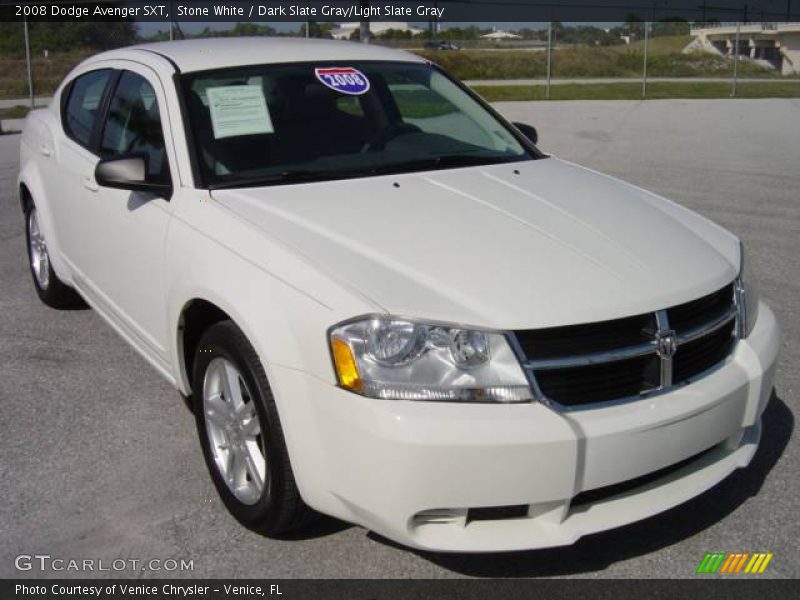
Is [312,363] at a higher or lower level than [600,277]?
lower

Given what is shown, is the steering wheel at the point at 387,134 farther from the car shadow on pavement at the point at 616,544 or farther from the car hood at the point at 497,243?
the car shadow on pavement at the point at 616,544

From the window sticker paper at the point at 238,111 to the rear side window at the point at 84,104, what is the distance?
42.4 inches

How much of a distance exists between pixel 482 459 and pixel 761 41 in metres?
73.1

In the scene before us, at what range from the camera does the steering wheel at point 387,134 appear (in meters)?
4.18

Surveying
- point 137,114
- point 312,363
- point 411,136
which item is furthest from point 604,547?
point 137,114

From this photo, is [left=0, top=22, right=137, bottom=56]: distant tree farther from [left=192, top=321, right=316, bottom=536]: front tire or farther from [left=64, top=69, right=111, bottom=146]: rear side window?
[left=192, top=321, right=316, bottom=536]: front tire

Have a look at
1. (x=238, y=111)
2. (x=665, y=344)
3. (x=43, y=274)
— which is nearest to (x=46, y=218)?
(x=43, y=274)

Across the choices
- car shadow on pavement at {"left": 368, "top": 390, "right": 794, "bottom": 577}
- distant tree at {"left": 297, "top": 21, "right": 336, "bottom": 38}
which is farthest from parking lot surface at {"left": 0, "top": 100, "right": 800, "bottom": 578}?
distant tree at {"left": 297, "top": 21, "right": 336, "bottom": 38}

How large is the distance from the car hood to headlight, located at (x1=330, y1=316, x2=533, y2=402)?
0.06 m

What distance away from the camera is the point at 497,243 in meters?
3.21

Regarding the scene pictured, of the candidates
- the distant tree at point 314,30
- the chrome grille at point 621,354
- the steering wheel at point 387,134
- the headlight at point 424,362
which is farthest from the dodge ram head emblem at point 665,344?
the distant tree at point 314,30

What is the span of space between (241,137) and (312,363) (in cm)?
149

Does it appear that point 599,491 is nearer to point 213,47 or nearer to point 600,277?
point 600,277

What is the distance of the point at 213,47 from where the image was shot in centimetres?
453
